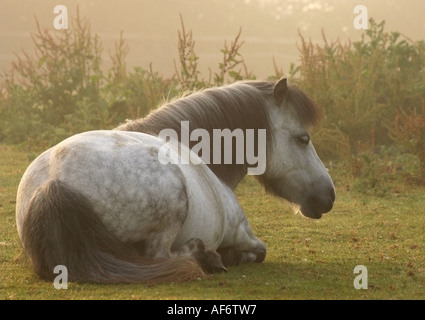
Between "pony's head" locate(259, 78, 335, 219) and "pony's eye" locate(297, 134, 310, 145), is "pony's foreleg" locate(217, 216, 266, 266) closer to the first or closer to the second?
"pony's head" locate(259, 78, 335, 219)

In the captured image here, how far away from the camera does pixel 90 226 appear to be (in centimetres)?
477

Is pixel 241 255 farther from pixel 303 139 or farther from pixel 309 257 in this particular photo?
pixel 303 139

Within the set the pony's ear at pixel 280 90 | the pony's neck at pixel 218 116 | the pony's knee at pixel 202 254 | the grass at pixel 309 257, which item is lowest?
the grass at pixel 309 257

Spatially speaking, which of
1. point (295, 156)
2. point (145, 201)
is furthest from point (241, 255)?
point (145, 201)

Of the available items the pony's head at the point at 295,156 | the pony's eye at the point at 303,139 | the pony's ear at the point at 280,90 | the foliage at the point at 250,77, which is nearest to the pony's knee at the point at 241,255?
the pony's head at the point at 295,156

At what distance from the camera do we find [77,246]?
4.72m

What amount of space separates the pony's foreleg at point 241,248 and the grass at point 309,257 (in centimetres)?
10

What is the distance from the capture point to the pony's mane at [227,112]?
19.4ft

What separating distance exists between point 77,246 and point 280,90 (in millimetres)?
2230

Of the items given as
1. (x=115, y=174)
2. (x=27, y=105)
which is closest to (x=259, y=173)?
(x=115, y=174)

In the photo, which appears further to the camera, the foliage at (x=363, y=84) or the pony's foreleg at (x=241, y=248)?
the foliage at (x=363, y=84)

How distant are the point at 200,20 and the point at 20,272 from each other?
3351 cm

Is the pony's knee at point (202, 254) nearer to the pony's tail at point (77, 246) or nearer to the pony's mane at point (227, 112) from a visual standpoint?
the pony's tail at point (77, 246)

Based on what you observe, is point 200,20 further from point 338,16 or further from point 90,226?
point 90,226
